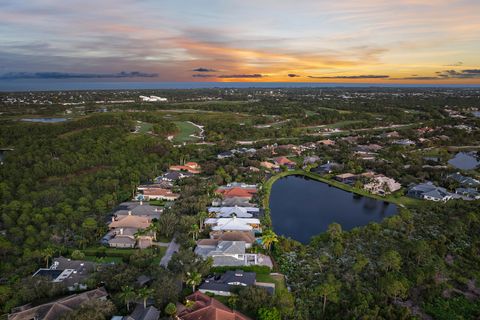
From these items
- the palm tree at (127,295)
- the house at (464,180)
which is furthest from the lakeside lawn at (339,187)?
the palm tree at (127,295)

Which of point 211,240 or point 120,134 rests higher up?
point 120,134

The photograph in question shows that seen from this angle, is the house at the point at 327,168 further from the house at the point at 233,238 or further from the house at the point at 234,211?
the house at the point at 233,238

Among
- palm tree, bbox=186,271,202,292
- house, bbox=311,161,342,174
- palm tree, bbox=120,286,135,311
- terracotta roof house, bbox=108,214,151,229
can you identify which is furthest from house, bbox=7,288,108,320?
house, bbox=311,161,342,174

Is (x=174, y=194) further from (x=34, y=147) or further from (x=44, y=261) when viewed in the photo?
(x=34, y=147)

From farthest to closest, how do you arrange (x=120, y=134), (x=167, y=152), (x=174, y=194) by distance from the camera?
(x=120, y=134) → (x=167, y=152) → (x=174, y=194)

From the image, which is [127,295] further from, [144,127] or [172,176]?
[144,127]

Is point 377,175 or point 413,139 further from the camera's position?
point 413,139

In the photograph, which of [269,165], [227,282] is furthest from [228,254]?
[269,165]

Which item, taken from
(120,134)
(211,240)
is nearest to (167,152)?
(120,134)
